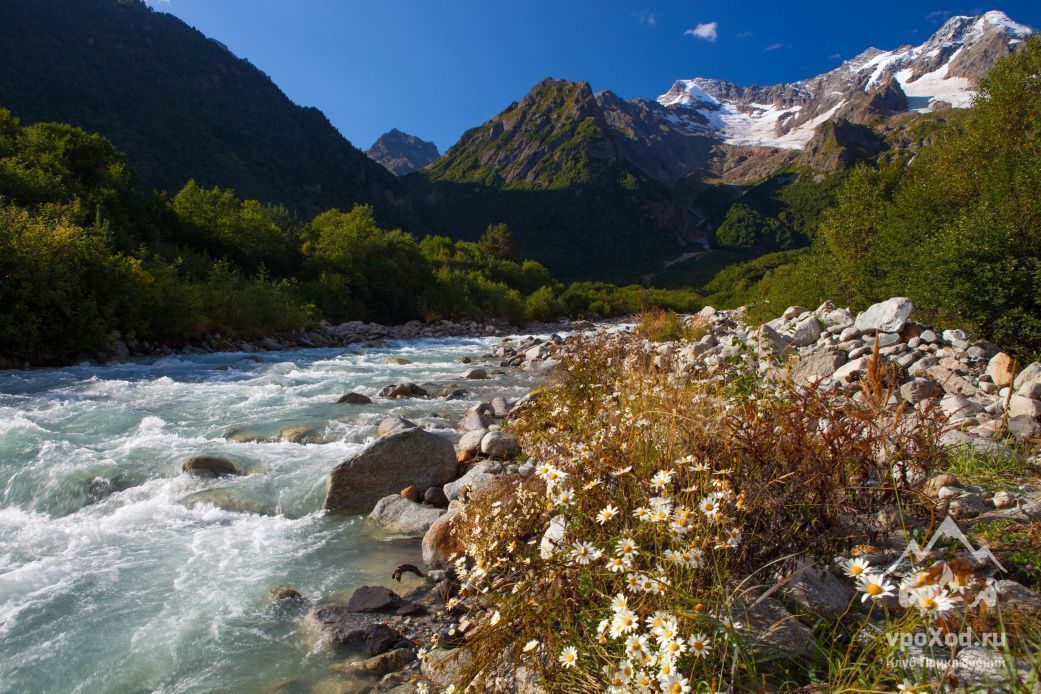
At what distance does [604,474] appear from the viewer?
Answer: 264 cm

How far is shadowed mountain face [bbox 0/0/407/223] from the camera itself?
44.3 metres

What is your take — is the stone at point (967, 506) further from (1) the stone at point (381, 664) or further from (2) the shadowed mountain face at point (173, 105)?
(2) the shadowed mountain face at point (173, 105)

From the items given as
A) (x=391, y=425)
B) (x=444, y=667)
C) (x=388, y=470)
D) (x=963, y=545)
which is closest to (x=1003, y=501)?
(x=963, y=545)

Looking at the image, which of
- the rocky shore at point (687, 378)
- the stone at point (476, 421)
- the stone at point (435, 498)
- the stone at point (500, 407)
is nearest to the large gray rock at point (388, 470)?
the rocky shore at point (687, 378)

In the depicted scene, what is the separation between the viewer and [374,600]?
349cm

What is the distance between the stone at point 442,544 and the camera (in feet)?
13.0

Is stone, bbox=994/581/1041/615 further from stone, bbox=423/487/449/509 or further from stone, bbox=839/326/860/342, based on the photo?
stone, bbox=839/326/860/342

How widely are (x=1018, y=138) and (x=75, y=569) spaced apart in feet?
64.1

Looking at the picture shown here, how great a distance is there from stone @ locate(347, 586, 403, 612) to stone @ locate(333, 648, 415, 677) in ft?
1.57

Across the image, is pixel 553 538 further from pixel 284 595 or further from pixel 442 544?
pixel 284 595

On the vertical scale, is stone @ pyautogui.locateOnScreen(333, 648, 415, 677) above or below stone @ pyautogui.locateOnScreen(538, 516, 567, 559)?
below

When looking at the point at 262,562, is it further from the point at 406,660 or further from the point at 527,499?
the point at 527,499

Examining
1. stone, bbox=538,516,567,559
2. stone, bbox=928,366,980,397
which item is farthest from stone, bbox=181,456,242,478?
stone, bbox=928,366,980,397

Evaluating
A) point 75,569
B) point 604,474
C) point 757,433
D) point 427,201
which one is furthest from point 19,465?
point 427,201
